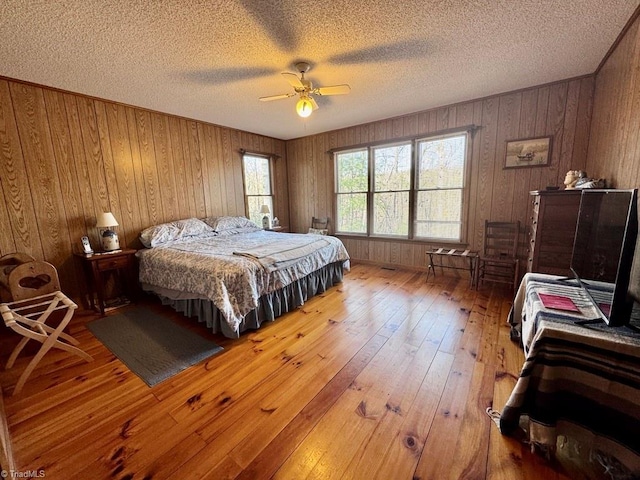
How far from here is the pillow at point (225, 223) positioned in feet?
13.0

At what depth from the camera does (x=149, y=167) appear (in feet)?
11.5

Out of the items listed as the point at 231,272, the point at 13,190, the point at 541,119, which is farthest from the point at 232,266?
the point at 541,119

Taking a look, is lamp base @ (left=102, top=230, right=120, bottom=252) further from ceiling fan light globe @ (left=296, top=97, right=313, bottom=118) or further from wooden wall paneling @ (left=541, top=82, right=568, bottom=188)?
wooden wall paneling @ (left=541, top=82, right=568, bottom=188)

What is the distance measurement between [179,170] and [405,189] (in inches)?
139

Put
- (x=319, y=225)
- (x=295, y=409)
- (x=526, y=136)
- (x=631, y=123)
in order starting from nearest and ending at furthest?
(x=295, y=409) → (x=631, y=123) → (x=526, y=136) → (x=319, y=225)

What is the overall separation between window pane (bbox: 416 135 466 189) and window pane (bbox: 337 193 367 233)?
1062 millimetres

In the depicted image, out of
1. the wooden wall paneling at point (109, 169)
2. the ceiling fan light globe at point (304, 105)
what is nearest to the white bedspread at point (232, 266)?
the wooden wall paneling at point (109, 169)

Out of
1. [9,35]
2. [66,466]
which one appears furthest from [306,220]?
[66,466]

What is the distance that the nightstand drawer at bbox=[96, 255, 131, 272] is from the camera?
9.27ft

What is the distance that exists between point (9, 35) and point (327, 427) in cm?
340

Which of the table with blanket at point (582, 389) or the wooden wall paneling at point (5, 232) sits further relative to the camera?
the wooden wall paneling at point (5, 232)

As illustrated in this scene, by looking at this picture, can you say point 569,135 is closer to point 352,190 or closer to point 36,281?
point 352,190

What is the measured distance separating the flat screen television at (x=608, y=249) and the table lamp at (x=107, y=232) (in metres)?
4.16

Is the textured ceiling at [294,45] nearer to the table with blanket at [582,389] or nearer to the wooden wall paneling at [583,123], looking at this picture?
the wooden wall paneling at [583,123]
